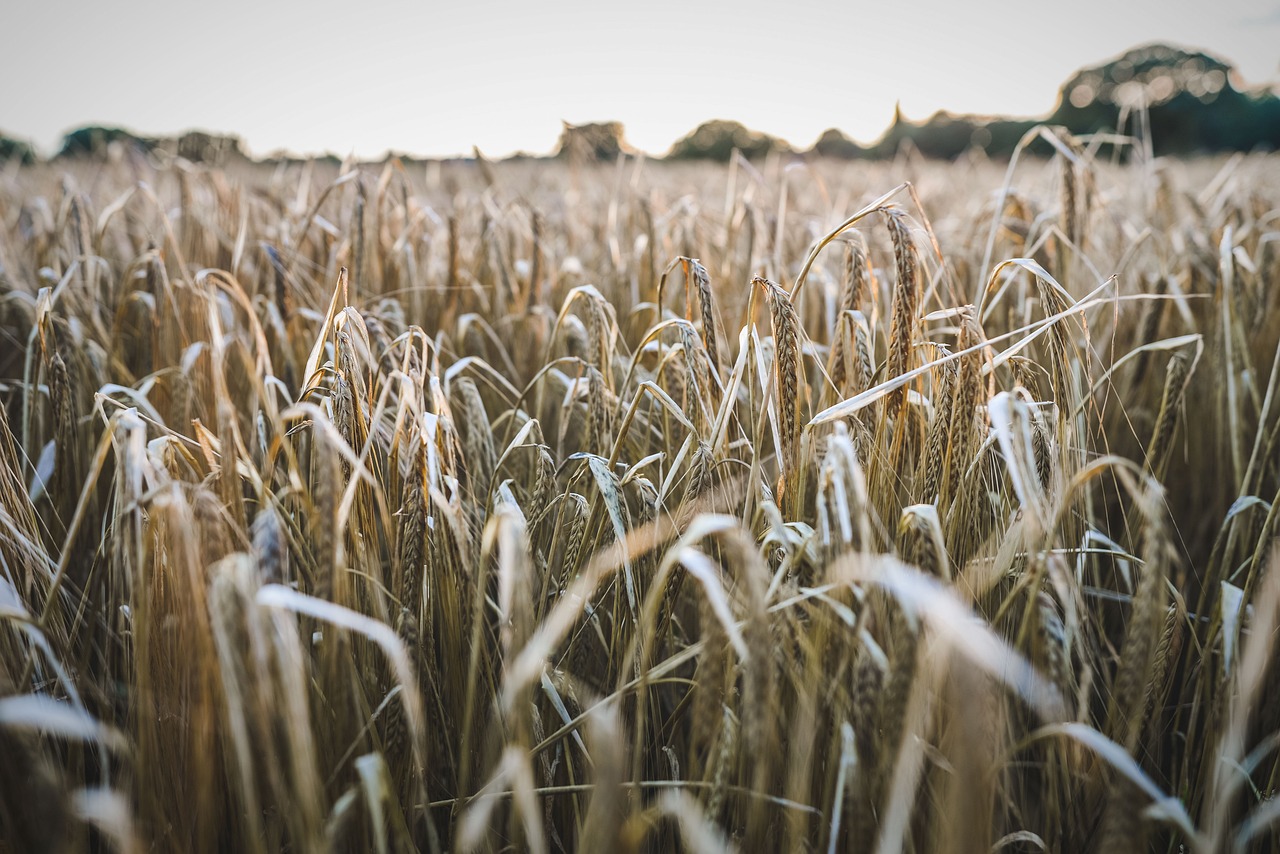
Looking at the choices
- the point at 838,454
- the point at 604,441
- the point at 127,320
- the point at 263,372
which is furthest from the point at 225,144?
the point at 838,454

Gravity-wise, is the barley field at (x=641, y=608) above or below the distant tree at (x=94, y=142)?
below

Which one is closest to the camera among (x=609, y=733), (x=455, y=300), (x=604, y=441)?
(x=609, y=733)

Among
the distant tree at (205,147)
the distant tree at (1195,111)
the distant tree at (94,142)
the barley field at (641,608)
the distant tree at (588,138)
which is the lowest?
the barley field at (641,608)

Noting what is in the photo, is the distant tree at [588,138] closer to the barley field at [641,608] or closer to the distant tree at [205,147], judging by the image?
the barley field at [641,608]

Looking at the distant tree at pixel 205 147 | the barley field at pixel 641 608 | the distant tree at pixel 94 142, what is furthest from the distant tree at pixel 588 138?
the distant tree at pixel 94 142

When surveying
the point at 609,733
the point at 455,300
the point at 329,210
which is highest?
the point at 329,210

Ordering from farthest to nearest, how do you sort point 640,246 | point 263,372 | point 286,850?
point 640,246 → point 263,372 → point 286,850

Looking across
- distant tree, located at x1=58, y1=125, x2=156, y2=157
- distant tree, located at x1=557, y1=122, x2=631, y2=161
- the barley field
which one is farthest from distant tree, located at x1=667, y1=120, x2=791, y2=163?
the barley field

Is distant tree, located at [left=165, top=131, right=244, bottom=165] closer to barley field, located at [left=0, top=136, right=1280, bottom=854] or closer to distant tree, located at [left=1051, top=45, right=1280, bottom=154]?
barley field, located at [left=0, top=136, right=1280, bottom=854]

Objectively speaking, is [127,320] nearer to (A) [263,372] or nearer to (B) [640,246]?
(A) [263,372]

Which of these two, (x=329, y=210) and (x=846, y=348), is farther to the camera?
(x=329, y=210)

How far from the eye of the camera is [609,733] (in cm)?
41

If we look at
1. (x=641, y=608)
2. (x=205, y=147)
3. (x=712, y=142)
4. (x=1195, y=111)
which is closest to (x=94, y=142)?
(x=205, y=147)

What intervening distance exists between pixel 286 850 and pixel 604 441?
0.51 m
